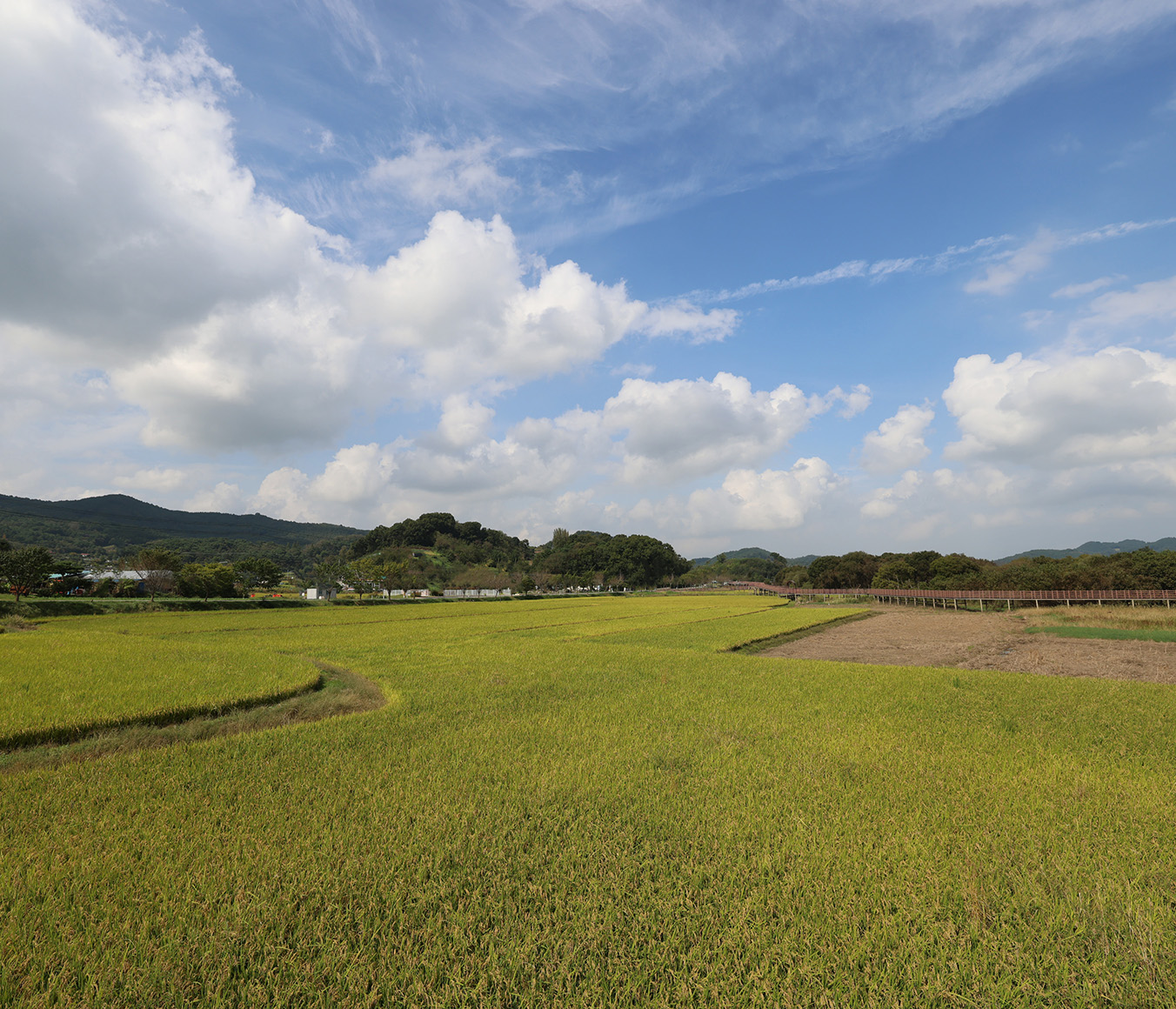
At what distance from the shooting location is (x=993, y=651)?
1081 inches

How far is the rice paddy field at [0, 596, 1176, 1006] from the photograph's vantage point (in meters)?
3.73

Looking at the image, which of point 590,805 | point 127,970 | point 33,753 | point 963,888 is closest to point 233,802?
point 127,970

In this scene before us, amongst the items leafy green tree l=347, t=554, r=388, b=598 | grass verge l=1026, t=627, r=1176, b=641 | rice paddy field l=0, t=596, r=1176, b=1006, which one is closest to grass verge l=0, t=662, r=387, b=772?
rice paddy field l=0, t=596, r=1176, b=1006

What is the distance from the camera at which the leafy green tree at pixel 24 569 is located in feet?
145

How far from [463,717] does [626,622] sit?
3107cm

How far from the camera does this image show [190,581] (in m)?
59.8

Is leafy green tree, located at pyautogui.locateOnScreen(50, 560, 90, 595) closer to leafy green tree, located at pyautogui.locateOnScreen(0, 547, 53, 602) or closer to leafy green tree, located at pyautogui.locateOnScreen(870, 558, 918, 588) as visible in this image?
leafy green tree, located at pyautogui.locateOnScreen(0, 547, 53, 602)

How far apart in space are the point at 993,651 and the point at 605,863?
30.5 m

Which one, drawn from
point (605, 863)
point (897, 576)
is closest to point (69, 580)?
point (605, 863)

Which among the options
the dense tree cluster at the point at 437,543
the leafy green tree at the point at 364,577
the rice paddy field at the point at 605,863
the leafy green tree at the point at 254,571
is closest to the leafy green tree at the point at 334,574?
the leafy green tree at the point at 364,577

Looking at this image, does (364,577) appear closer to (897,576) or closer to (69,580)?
(69,580)

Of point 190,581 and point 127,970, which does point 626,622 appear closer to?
point 127,970

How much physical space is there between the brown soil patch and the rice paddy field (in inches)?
462

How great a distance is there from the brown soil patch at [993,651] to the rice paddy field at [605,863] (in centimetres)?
1174
